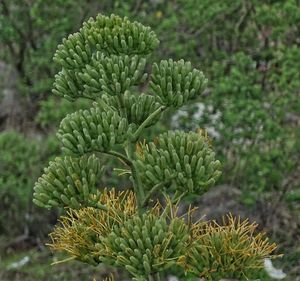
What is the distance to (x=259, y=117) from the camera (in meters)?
10.7

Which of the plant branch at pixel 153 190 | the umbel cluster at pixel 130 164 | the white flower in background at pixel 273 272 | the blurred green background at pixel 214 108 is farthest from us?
the blurred green background at pixel 214 108

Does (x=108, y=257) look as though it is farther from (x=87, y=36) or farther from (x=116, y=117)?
(x=87, y=36)

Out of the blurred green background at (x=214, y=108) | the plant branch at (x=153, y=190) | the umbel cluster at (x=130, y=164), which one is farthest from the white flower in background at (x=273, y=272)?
the plant branch at (x=153, y=190)

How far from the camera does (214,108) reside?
37.5ft

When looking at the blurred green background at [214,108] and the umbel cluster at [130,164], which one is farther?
the blurred green background at [214,108]

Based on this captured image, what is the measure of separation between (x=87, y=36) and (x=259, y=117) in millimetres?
5866

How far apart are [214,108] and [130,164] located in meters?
6.30

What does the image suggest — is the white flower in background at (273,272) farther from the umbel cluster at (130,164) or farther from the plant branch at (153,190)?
the plant branch at (153,190)

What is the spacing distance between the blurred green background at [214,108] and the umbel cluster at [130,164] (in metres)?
5.53

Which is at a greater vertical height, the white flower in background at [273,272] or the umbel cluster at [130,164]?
the umbel cluster at [130,164]

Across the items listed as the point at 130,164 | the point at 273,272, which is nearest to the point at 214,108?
the point at 273,272

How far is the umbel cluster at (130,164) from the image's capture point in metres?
4.96

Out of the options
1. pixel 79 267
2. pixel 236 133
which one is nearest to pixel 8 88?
pixel 79 267

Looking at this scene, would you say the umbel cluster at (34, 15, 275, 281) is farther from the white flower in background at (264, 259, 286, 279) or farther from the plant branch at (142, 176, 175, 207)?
the white flower in background at (264, 259, 286, 279)
